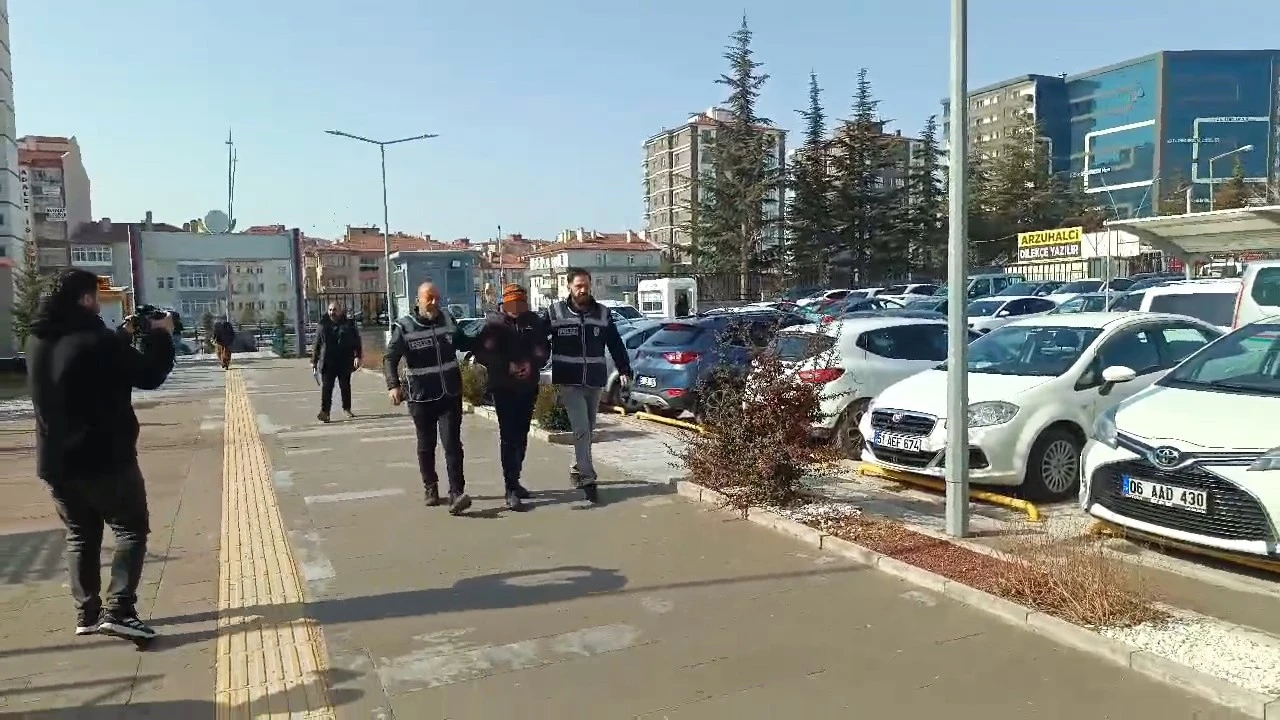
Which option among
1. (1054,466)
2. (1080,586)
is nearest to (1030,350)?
(1054,466)

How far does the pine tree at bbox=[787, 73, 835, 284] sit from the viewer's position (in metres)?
57.4

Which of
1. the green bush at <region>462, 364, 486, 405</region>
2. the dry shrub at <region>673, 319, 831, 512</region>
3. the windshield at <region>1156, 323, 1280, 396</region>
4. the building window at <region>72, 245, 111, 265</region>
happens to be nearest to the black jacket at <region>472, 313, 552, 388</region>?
the dry shrub at <region>673, 319, 831, 512</region>

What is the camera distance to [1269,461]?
486 cm

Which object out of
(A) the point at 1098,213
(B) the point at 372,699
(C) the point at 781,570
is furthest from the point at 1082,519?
A: (A) the point at 1098,213

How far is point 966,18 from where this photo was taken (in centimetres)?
586

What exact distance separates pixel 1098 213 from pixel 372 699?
74270 mm

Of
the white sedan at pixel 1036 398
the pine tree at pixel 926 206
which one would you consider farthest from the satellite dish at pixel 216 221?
the pine tree at pixel 926 206

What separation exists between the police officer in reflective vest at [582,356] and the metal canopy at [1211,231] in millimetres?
9144

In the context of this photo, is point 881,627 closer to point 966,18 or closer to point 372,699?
point 372,699

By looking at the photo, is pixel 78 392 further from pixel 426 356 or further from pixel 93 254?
pixel 93 254

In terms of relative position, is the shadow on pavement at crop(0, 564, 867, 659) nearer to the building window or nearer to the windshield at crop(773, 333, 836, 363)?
the windshield at crop(773, 333, 836, 363)

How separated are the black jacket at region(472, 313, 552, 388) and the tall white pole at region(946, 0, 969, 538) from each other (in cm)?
326

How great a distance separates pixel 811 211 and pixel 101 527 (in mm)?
55448

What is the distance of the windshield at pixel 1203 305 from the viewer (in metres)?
11.5
